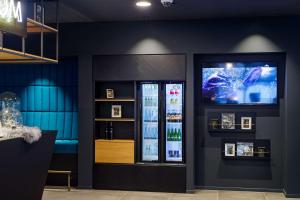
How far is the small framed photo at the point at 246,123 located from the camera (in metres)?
7.06

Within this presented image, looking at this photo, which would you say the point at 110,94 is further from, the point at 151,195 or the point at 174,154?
the point at 151,195

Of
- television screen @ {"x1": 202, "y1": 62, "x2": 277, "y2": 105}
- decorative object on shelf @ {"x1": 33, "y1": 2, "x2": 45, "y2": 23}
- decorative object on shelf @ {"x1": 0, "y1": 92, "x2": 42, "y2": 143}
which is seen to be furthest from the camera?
television screen @ {"x1": 202, "y1": 62, "x2": 277, "y2": 105}

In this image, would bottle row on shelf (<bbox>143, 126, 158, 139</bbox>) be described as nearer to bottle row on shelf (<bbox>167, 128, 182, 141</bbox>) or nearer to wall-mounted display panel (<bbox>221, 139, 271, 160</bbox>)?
bottle row on shelf (<bbox>167, 128, 182, 141</bbox>)

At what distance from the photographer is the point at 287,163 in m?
6.71

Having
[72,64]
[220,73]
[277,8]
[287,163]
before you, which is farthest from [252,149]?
[72,64]

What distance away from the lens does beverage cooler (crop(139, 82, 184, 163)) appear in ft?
23.4

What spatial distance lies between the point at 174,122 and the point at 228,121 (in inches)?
35.6

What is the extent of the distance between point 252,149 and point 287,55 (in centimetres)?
163

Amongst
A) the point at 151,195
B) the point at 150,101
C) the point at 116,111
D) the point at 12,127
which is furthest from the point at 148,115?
the point at 12,127

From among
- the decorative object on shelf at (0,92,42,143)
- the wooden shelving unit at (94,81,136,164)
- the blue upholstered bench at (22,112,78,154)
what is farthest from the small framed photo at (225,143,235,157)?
the decorative object on shelf at (0,92,42,143)

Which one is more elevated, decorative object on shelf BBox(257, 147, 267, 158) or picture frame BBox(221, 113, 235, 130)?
picture frame BBox(221, 113, 235, 130)

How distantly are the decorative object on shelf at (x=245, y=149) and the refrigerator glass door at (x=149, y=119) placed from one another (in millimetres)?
1383

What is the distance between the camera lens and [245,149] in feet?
23.2

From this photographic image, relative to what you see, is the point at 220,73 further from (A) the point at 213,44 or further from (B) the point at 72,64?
(B) the point at 72,64
